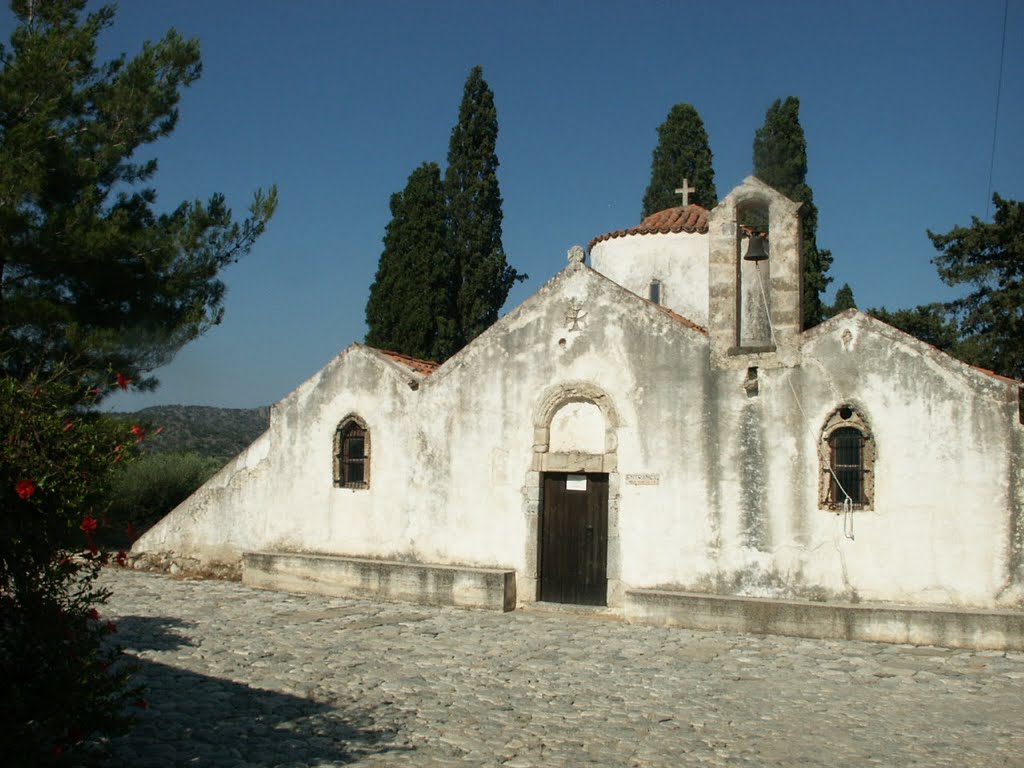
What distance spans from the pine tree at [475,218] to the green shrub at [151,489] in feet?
25.7

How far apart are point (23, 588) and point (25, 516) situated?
0.40m

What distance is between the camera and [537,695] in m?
8.26

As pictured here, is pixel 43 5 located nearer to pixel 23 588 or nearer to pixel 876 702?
pixel 23 588

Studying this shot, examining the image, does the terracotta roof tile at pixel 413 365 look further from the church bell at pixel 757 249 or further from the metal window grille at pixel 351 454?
the church bell at pixel 757 249

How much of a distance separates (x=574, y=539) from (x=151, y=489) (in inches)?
495

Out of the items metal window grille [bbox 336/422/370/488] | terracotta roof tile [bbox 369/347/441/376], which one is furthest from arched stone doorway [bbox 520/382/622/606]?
metal window grille [bbox 336/422/370/488]

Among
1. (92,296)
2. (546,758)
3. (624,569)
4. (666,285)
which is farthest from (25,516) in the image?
(666,285)

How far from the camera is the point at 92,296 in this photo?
1576cm

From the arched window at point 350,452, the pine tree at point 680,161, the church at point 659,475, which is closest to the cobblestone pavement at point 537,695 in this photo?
the church at point 659,475

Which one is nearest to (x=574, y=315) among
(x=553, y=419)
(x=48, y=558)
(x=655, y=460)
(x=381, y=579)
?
(x=553, y=419)

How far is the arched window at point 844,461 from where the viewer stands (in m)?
11.1

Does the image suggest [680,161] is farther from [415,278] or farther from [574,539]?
[574,539]

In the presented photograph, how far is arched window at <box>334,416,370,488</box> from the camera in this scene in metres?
14.6

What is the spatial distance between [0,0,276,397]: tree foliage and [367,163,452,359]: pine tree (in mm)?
8939
